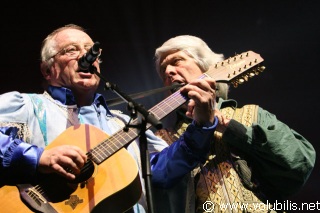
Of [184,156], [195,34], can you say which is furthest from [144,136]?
[195,34]

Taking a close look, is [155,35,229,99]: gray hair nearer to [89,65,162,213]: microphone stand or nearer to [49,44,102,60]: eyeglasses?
[49,44,102,60]: eyeglasses

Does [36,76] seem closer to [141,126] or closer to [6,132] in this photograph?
[6,132]

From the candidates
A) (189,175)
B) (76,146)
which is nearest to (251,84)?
(189,175)

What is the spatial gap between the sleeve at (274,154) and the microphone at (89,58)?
0.95 m

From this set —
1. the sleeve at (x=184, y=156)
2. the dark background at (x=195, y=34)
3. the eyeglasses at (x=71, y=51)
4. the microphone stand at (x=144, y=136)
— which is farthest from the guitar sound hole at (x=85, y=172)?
the dark background at (x=195, y=34)

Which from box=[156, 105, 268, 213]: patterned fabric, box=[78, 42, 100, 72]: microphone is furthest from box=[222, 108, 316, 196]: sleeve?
box=[78, 42, 100, 72]: microphone

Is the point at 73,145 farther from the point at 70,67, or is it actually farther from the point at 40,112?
the point at 70,67

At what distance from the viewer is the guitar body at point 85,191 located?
1.99 metres

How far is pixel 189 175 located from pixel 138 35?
1.59 meters

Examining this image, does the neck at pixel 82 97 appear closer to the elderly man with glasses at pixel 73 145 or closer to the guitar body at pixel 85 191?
the elderly man with glasses at pixel 73 145

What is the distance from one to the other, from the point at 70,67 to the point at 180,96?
2.19 feet

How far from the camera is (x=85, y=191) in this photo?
2066 millimetres

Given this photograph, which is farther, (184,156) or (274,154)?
(274,154)

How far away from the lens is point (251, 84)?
12.9ft
